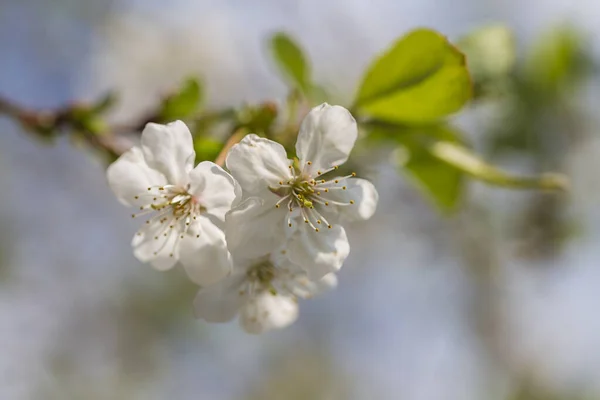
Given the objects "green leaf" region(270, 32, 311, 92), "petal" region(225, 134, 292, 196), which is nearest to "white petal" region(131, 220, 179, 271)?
"petal" region(225, 134, 292, 196)

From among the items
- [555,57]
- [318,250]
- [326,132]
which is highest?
[326,132]

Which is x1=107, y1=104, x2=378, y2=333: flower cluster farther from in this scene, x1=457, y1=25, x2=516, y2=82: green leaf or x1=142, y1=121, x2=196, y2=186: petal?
x1=457, y1=25, x2=516, y2=82: green leaf

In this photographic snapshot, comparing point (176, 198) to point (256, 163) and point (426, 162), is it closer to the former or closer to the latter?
point (256, 163)

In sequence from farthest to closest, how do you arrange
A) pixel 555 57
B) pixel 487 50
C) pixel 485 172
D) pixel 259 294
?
pixel 555 57
pixel 487 50
pixel 485 172
pixel 259 294

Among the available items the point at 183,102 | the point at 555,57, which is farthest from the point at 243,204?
the point at 555,57

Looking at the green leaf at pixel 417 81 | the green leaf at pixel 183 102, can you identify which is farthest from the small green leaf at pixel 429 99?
the green leaf at pixel 183 102

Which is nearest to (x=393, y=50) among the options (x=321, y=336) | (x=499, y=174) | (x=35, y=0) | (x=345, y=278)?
(x=499, y=174)

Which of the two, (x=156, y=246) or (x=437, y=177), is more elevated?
(x=156, y=246)
